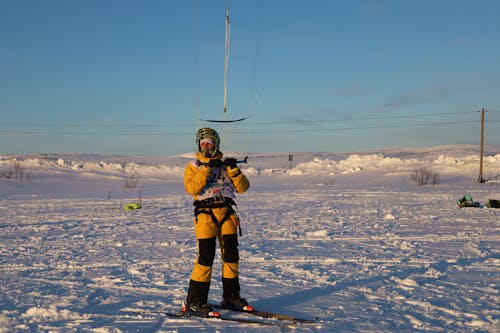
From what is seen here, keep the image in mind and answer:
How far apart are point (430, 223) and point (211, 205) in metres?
10.9

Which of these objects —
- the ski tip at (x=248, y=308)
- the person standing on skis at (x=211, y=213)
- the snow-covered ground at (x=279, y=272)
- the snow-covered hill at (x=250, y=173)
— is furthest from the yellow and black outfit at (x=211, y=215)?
the snow-covered hill at (x=250, y=173)

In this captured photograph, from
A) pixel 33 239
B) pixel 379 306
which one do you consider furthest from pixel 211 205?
pixel 33 239

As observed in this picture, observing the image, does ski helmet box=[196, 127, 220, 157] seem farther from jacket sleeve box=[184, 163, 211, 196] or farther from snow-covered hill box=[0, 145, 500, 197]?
snow-covered hill box=[0, 145, 500, 197]

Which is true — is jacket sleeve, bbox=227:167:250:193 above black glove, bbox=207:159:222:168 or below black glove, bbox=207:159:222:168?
below

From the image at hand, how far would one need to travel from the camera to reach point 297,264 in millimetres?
8125

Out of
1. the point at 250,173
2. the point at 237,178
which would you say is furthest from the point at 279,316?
the point at 250,173

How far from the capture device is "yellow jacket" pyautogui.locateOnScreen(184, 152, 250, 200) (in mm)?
5012

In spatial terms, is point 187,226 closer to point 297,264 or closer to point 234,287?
point 297,264

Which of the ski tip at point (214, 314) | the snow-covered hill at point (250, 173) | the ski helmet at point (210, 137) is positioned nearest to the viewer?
the ski tip at point (214, 314)

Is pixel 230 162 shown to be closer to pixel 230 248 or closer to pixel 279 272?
pixel 230 248

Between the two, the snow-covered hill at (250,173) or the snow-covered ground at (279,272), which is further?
the snow-covered hill at (250,173)

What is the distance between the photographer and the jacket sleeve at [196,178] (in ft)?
16.4

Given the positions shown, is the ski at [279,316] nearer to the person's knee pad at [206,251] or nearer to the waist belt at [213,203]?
the person's knee pad at [206,251]

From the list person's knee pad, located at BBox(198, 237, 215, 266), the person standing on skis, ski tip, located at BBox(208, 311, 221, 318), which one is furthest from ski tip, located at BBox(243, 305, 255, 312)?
person's knee pad, located at BBox(198, 237, 215, 266)
